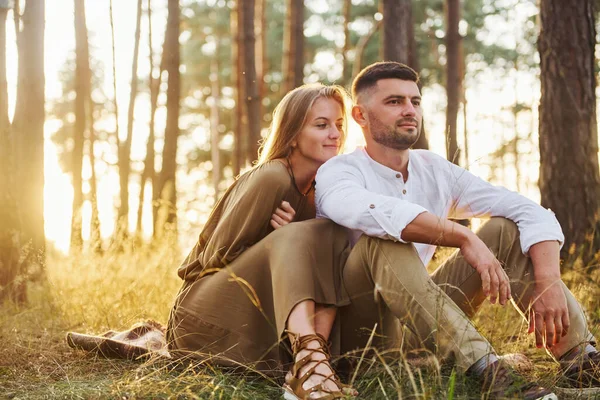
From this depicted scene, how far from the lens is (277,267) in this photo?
287 cm

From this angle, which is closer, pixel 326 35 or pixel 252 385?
pixel 252 385

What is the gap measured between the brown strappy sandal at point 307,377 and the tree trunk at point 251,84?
7782 millimetres

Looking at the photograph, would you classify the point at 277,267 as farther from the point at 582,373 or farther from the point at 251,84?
the point at 251,84

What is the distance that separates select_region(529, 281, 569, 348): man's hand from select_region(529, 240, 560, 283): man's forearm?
0.03 metres

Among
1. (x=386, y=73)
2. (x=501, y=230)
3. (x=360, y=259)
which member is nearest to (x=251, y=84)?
(x=386, y=73)

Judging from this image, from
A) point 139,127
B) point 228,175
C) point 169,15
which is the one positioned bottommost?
point 228,175

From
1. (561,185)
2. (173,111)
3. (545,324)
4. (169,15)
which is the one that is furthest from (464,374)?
(169,15)

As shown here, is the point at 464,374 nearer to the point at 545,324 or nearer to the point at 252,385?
the point at 545,324

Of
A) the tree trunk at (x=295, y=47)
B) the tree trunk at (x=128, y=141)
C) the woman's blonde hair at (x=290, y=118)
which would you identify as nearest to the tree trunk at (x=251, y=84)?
the tree trunk at (x=295, y=47)

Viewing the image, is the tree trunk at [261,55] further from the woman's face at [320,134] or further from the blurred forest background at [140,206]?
the woman's face at [320,134]

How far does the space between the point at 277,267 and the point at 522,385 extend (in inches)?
39.9

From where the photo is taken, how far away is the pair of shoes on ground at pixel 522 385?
239 centimetres

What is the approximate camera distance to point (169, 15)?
454 inches

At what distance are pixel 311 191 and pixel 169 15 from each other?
29.1 feet
